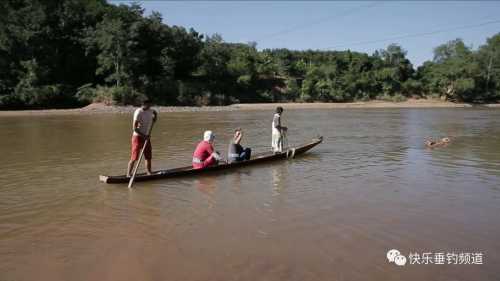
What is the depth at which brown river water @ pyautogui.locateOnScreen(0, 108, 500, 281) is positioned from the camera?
5.14 metres

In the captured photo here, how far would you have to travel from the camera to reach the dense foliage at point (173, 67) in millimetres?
44656

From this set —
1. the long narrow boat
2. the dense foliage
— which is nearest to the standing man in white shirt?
the long narrow boat

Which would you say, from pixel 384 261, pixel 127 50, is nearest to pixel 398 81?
pixel 127 50

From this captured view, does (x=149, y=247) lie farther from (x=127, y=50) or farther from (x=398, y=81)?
(x=398, y=81)

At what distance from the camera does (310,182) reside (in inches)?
386

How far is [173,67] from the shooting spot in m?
54.5

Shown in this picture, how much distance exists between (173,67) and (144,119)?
46.4 meters

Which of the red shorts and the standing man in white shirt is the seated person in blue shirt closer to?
the standing man in white shirt

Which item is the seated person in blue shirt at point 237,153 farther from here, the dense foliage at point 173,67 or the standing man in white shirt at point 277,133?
the dense foliage at point 173,67

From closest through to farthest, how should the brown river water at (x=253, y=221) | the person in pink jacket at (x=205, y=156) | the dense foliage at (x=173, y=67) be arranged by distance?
the brown river water at (x=253, y=221)
the person in pink jacket at (x=205, y=156)
the dense foliage at (x=173, y=67)

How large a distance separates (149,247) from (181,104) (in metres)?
47.3

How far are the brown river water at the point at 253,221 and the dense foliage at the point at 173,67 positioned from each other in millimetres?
36304

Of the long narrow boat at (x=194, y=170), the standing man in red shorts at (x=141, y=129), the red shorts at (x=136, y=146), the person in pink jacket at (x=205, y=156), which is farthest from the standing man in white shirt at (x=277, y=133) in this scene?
the red shorts at (x=136, y=146)

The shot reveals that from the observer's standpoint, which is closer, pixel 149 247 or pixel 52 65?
pixel 149 247
